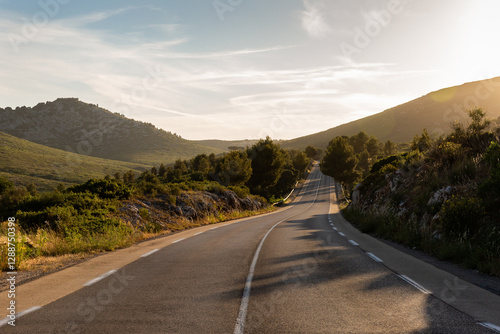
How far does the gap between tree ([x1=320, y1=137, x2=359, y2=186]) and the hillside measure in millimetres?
88744

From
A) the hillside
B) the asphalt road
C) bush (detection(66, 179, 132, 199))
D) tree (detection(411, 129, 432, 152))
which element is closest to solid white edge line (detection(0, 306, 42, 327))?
the asphalt road

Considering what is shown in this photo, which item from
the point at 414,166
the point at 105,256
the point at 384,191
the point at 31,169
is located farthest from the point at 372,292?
the point at 31,169

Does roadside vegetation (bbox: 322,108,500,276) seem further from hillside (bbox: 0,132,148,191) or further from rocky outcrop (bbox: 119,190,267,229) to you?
hillside (bbox: 0,132,148,191)

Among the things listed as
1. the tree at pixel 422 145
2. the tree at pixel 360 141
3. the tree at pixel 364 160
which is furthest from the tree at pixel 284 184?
the tree at pixel 422 145

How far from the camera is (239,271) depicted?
7609 millimetres

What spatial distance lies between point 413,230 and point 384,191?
9.62 metres

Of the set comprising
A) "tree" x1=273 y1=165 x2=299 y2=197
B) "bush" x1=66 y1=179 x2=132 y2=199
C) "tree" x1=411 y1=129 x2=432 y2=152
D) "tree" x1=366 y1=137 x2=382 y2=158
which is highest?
"tree" x1=366 y1=137 x2=382 y2=158

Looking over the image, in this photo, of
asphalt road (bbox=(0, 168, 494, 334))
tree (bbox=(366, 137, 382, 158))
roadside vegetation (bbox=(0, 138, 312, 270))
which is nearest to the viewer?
asphalt road (bbox=(0, 168, 494, 334))

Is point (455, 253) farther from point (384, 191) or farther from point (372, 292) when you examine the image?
point (384, 191)

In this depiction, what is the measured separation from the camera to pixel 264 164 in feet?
195

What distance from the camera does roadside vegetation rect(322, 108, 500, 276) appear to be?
893 cm

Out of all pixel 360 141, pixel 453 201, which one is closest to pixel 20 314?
pixel 453 201

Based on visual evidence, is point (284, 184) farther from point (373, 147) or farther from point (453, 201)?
point (453, 201)

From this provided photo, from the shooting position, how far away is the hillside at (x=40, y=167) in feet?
365
